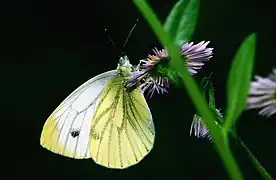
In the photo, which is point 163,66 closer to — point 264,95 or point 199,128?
point 199,128

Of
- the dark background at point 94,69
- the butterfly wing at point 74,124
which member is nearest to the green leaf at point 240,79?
the butterfly wing at point 74,124

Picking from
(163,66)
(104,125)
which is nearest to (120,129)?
(104,125)

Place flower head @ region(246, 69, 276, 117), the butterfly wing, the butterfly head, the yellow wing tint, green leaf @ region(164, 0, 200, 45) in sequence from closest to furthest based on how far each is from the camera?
1. flower head @ region(246, 69, 276, 117)
2. green leaf @ region(164, 0, 200, 45)
3. the butterfly head
4. the yellow wing tint
5. the butterfly wing

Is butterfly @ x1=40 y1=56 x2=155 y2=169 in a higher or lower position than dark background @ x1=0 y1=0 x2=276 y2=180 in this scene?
lower

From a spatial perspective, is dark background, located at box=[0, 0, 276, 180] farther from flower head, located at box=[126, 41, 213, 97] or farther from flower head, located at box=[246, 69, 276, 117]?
flower head, located at box=[246, 69, 276, 117]

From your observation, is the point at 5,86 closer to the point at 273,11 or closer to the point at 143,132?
the point at 273,11

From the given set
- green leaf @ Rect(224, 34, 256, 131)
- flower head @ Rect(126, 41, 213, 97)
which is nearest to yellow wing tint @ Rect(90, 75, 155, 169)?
flower head @ Rect(126, 41, 213, 97)

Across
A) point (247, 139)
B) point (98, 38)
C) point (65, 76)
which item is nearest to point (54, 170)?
point (65, 76)

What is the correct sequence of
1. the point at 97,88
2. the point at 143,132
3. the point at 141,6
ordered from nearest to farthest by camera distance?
1. the point at 141,6
2. the point at 143,132
3. the point at 97,88
